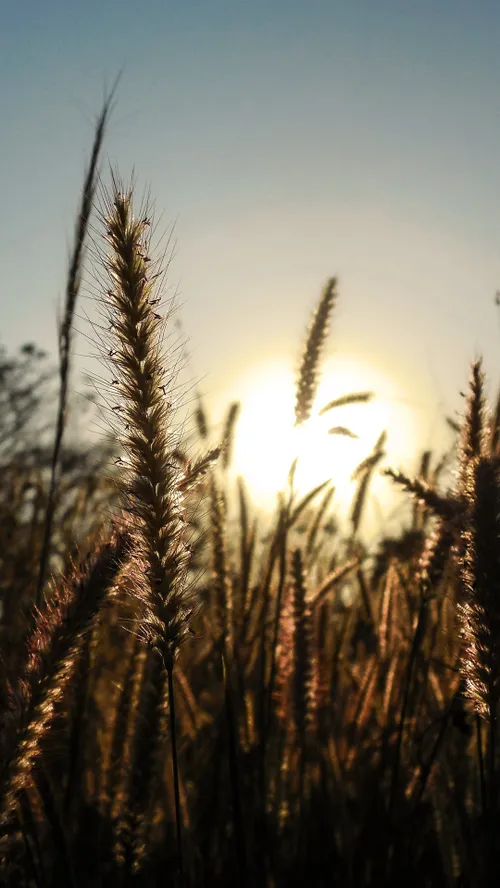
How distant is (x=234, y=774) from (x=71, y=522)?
207cm

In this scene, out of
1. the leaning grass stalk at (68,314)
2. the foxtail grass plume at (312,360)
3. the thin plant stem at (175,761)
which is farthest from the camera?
the foxtail grass plume at (312,360)

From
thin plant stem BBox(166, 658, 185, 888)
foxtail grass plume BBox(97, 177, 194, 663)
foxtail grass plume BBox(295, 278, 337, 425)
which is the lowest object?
thin plant stem BBox(166, 658, 185, 888)

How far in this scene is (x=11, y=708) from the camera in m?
1.47

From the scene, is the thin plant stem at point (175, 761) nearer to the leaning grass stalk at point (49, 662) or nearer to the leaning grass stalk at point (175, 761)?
the leaning grass stalk at point (175, 761)

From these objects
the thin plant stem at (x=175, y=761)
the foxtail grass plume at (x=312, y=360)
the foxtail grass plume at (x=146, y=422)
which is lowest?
the thin plant stem at (x=175, y=761)

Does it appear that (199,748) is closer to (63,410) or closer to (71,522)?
(71,522)

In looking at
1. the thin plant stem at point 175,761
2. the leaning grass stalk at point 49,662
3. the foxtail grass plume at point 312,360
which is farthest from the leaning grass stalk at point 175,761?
the foxtail grass plume at point 312,360

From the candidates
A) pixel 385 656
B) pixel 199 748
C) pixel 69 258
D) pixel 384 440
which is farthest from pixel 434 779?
pixel 69 258

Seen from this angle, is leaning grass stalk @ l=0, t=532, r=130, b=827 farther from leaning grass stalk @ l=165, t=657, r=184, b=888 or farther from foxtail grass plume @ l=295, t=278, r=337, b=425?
foxtail grass plume @ l=295, t=278, r=337, b=425

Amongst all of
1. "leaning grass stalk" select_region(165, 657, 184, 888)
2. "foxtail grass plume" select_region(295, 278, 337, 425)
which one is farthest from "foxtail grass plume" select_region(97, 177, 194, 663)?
"foxtail grass plume" select_region(295, 278, 337, 425)

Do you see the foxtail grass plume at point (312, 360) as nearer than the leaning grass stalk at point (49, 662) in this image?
No

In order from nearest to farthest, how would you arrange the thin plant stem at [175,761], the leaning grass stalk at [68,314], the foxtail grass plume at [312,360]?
1. the thin plant stem at [175,761]
2. the leaning grass stalk at [68,314]
3. the foxtail grass plume at [312,360]

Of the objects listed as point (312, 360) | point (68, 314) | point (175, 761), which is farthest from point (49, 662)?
point (312, 360)

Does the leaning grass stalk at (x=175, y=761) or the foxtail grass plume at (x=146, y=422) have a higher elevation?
the foxtail grass plume at (x=146, y=422)
